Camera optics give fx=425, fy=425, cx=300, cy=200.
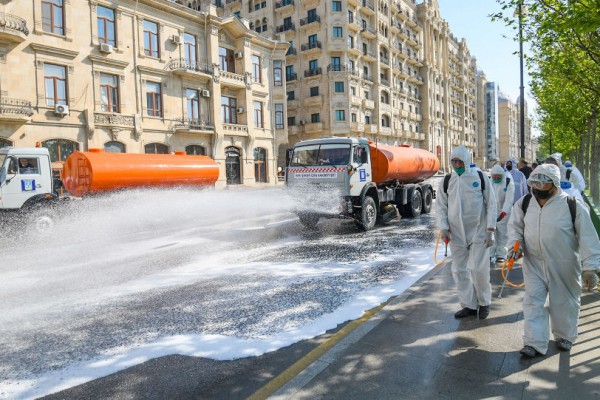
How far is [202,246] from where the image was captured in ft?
33.4

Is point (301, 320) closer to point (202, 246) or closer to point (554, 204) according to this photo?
point (554, 204)

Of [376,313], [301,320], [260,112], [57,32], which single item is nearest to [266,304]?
[301,320]

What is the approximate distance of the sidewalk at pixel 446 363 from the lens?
132 inches

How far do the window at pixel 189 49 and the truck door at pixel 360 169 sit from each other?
21809 millimetres

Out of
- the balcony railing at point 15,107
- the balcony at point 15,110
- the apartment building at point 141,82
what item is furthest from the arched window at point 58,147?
the balcony railing at point 15,107

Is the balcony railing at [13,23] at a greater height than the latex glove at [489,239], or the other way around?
the balcony railing at [13,23]

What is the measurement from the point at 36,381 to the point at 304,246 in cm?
672

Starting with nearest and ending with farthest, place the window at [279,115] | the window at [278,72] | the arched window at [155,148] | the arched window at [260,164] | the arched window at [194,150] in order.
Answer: the arched window at [155,148] < the arched window at [194,150] < the arched window at [260,164] < the window at [278,72] < the window at [279,115]

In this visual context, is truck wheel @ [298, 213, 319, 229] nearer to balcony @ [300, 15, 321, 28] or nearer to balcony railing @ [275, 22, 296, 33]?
balcony @ [300, 15, 321, 28]

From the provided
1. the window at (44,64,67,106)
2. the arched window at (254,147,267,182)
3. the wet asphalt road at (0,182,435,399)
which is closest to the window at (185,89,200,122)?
the arched window at (254,147,267,182)

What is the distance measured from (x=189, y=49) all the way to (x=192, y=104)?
3971mm

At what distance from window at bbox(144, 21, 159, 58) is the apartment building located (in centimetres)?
7

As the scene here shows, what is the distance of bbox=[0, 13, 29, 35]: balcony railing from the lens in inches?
816

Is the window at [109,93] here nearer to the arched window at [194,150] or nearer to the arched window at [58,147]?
the arched window at [58,147]
